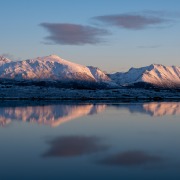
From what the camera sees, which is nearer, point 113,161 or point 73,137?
point 113,161

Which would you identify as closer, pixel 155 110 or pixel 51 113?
pixel 51 113

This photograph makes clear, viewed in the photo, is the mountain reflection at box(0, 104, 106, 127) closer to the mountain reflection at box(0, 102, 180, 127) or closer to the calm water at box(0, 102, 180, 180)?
the mountain reflection at box(0, 102, 180, 127)

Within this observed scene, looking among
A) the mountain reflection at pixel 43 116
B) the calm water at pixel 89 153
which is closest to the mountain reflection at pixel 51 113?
the mountain reflection at pixel 43 116

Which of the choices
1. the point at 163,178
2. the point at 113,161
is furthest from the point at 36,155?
the point at 163,178

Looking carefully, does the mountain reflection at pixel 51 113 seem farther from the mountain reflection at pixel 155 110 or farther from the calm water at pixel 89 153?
the calm water at pixel 89 153

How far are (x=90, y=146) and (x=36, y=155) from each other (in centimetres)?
348

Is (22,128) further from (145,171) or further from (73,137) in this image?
(145,171)

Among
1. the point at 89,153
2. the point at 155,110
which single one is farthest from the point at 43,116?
the point at 89,153

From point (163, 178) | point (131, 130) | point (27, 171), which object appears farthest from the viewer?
point (131, 130)

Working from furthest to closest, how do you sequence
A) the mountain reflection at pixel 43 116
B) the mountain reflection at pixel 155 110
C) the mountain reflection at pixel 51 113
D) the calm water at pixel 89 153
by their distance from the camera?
the mountain reflection at pixel 155 110 → the mountain reflection at pixel 51 113 → the mountain reflection at pixel 43 116 → the calm water at pixel 89 153

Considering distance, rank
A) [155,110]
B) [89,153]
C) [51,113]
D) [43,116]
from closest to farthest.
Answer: [89,153] → [43,116] → [51,113] → [155,110]

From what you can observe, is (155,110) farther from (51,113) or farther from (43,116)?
(43,116)

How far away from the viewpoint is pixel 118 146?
19.5m

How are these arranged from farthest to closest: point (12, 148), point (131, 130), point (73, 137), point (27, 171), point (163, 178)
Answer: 1. point (131, 130)
2. point (73, 137)
3. point (12, 148)
4. point (27, 171)
5. point (163, 178)
